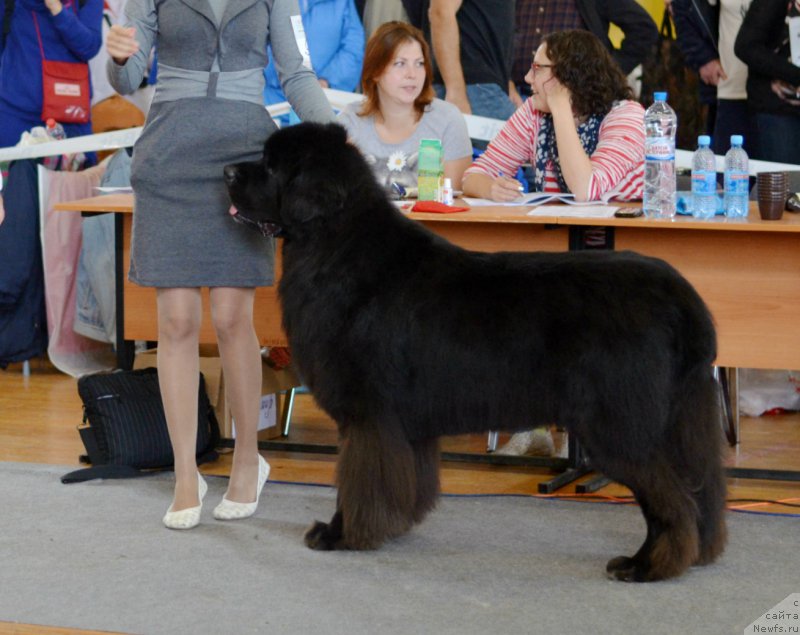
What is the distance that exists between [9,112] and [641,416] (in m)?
4.30

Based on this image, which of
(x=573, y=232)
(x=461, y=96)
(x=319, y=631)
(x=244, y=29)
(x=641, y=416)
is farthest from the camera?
(x=461, y=96)

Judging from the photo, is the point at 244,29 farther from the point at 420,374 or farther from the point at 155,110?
the point at 420,374

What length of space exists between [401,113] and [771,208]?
5.37 feet

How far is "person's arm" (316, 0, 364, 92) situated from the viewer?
6.02 meters

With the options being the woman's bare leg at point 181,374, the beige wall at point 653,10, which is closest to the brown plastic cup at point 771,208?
the woman's bare leg at point 181,374

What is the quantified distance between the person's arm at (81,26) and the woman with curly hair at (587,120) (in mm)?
2690

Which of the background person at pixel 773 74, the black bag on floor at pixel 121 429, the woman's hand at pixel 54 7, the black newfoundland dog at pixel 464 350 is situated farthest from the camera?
the woman's hand at pixel 54 7

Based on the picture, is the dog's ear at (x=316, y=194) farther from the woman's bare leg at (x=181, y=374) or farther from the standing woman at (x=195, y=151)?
the woman's bare leg at (x=181, y=374)

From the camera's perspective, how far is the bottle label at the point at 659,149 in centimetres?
386

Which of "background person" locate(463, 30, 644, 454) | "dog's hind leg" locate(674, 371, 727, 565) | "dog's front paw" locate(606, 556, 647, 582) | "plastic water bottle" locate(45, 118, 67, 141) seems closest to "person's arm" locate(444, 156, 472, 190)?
"background person" locate(463, 30, 644, 454)

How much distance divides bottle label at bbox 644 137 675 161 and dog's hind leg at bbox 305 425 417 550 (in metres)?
1.44

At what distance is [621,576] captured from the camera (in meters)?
2.95

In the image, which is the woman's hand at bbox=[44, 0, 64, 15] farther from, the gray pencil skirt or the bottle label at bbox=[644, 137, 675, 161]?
the bottle label at bbox=[644, 137, 675, 161]

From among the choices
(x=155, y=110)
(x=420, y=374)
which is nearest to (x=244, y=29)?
(x=155, y=110)
